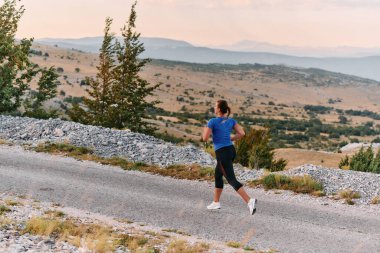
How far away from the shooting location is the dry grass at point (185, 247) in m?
8.12

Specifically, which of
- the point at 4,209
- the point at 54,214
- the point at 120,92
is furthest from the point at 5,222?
the point at 120,92

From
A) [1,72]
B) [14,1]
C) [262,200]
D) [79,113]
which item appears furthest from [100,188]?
[79,113]

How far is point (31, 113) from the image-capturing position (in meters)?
28.5

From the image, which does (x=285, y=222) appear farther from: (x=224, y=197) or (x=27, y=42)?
(x=27, y=42)

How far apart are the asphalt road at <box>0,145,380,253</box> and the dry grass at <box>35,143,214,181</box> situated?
55cm

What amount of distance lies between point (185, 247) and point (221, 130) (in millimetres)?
3430

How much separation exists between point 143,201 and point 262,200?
3308 millimetres

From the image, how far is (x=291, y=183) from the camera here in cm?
1416

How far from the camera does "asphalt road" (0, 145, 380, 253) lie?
9586 mm

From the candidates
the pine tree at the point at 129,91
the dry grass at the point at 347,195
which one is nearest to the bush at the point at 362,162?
the dry grass at the point at 347,195

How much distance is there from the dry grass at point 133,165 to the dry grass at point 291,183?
171 cm

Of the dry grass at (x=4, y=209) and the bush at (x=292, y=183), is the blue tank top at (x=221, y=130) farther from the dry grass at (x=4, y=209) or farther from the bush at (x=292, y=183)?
the dry grass at (x=4, y=209)

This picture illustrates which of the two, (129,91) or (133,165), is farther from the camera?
(129,91)

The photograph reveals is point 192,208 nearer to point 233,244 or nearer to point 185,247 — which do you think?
point 233,244
